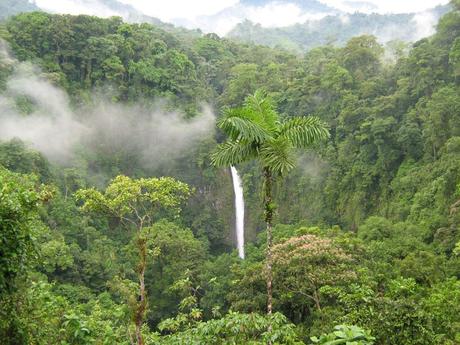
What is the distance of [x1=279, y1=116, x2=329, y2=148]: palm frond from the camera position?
8.60m

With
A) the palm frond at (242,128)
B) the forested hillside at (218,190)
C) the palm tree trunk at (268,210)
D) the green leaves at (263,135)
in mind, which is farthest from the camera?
the palm tree trunk at (268,210)

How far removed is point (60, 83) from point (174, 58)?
11843mm

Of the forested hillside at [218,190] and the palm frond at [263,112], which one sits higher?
the palm frond at [263,112]

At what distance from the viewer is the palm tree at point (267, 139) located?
27.1 feet

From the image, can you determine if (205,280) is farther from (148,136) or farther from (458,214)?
(148,136)

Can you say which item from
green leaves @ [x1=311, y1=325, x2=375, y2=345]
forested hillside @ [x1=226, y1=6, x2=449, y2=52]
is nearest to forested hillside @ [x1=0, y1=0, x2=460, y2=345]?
green leaves @ [x1=311, y1=325, x2=375, y2=345]

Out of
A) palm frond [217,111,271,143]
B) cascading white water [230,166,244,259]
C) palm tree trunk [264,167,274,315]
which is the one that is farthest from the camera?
cascading white water [230,166,244,259]

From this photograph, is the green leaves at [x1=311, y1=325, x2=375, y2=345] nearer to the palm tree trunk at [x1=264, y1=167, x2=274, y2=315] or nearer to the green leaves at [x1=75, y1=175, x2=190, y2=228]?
the palm tree trunk at [x1=264, y1=167, x2=274, y2=315]

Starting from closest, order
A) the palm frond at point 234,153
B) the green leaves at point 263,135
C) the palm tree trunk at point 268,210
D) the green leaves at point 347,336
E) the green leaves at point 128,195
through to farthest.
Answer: the green leaves at point 347,336 < the green leaves at point 263,135 < the palm tree trunk at point 268,210 < the palm frond at point 234,153 < the green leaves at point 128,195

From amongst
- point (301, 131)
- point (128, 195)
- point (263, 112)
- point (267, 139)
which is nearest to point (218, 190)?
point (128, 195)

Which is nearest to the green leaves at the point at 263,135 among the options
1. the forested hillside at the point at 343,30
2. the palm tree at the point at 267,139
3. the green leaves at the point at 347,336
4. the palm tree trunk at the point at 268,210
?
the palm tree at the point at 267,139

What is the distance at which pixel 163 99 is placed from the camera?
4191cm

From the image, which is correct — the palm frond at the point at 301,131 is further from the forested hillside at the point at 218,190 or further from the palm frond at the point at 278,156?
the palm frond at the point at 278,156

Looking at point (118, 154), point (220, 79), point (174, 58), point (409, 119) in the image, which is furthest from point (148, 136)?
point (409, 119)
